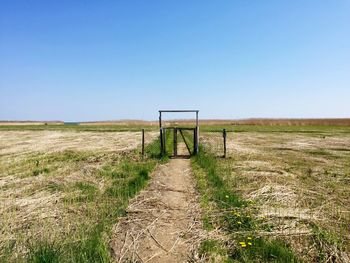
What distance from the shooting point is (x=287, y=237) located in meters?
6.36

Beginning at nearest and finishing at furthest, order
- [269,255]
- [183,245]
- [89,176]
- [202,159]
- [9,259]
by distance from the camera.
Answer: [9,259] < [269,255] < [183,245] < [89,176] < [202,159]

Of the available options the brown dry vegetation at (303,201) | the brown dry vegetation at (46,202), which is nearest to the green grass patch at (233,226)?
the brown dry vegetation at (303,201)

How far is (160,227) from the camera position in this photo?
23.0ft

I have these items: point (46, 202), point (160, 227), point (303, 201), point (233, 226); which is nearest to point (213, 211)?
point (233, 226)

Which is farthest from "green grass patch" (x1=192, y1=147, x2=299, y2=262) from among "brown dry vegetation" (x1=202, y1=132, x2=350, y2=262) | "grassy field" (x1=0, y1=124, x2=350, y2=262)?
"brown dry vegetation" (x1=202, y1=132, x2=350, y2=262)

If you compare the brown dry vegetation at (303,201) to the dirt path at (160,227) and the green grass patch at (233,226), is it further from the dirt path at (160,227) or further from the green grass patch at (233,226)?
the dirt path at (160,227)

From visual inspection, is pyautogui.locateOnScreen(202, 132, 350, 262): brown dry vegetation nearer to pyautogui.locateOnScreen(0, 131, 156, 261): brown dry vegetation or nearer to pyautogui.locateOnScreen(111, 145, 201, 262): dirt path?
pyautogui.locateOnScreen(111, 145, 201, 262): dirt path

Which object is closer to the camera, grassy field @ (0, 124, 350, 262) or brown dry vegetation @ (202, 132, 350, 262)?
grassy field @ (0, 124, 350, 262)

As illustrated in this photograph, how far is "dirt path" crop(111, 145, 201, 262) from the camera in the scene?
5.72m

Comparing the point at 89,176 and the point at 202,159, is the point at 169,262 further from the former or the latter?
the point at 202,159

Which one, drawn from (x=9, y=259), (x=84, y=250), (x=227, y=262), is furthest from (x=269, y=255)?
(x=9, y=259)

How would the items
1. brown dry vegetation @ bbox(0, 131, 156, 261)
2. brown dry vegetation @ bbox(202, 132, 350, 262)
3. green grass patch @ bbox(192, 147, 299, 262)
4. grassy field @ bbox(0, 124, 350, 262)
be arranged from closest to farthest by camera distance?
green grass patch @ bbox(192, 147, 299, 262) < grassy field @ bbox(0, 124, 350, 262) < brown dry vegetation @ bbox(202, 132, 350, 262) < brown dry vegetation @ bbox(0, 131, 156, 261)

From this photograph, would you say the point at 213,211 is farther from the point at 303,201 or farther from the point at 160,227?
the point at 303,201

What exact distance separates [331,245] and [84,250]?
4.56 meters
